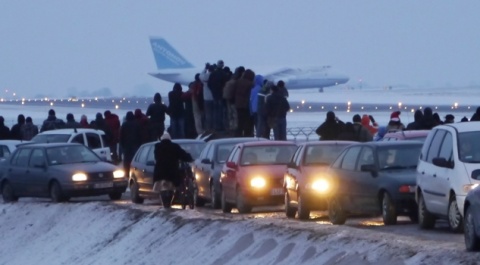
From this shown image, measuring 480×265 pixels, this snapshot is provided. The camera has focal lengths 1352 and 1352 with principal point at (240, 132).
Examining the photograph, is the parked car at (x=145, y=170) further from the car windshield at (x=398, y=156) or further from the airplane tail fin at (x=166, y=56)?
the airplane tail fin at (x=166, y=56)

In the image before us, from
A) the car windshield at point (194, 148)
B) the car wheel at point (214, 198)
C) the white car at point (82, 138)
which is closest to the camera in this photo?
the car wheel at point (214, 198)

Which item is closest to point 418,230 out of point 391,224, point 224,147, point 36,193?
point 391,224

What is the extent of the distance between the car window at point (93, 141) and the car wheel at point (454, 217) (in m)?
20.5

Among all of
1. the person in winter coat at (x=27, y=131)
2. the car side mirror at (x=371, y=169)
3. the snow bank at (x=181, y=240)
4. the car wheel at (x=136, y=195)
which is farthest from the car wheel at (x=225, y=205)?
the person in winter coat at (x=27, y=131)

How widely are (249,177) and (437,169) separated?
664 centimetres

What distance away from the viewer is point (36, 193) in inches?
1168

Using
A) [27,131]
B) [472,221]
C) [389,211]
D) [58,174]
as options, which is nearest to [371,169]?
[389,211]

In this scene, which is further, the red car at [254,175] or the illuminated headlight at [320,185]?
the red car at [254,175]

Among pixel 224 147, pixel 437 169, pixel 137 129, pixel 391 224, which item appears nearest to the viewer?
pixel 437 169

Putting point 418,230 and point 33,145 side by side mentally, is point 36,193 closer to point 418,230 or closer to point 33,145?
point 33,145

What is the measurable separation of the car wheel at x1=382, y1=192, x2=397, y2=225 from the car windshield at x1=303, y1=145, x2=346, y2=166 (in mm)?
3085

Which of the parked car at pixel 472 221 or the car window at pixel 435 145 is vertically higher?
the car window at pixel 435 145

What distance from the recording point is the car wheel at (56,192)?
94.7ft

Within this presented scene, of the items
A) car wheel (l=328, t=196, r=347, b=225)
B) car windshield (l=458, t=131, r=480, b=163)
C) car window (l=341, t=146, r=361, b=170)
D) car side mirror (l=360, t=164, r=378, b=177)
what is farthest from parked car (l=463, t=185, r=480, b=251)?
car window (l=341, t=146, r=361, b=170)
